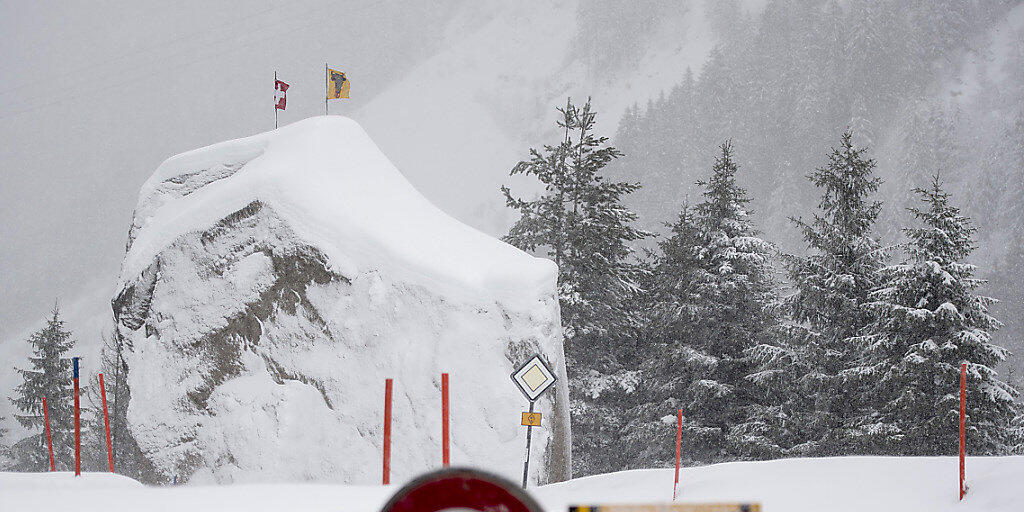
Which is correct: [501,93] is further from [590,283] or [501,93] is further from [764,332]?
[764,332]

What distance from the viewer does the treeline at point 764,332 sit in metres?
18.1

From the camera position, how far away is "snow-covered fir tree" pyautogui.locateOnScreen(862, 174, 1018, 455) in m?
17.7

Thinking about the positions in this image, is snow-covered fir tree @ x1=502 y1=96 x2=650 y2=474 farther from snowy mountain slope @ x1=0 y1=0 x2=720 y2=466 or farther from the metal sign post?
snowy mountain slope @ x1=0 y1=0 x2=720 y2=466

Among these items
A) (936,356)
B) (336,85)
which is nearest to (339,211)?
(336,85)

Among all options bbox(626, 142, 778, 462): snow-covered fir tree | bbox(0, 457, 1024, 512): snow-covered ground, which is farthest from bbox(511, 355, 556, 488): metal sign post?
bbox(626, 142, 778, 462): snow-covered fir tree

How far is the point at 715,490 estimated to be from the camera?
10008 millimetres

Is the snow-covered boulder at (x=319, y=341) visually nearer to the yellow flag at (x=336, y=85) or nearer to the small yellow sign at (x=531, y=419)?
the small yellow sign at (x=531, y=419)

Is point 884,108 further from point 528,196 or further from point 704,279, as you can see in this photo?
point 704,279

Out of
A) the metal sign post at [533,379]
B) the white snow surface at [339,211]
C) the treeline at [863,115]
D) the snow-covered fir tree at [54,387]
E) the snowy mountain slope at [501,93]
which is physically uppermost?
the snowy mountain slope at [501,93]

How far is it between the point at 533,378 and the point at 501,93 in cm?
14320

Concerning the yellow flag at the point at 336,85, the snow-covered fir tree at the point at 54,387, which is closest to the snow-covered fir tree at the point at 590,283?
the yellow flag at the point at 336,85

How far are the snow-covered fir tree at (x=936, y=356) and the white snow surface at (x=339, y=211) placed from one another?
9306 millimetres

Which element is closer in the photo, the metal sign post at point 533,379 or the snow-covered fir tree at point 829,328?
the metal sign post at point 533,379

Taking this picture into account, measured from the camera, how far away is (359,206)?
568 inches
